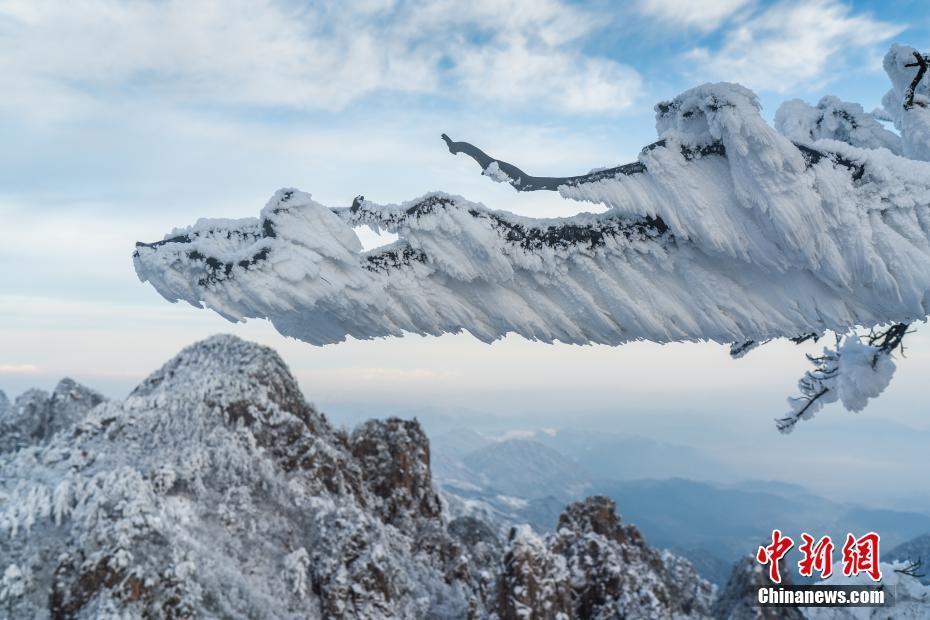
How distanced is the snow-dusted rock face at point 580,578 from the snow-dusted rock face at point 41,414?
14.0 m

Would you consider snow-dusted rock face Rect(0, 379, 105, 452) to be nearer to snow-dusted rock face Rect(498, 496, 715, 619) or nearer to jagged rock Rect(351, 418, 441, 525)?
jagged rock Rect(351, 418, 441, 525)

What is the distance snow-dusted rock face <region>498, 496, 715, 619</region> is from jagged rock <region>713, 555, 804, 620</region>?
801 millimetres

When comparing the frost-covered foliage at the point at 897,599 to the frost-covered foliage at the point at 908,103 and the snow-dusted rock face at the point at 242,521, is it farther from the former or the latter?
the frost-covered foliage at the point at 908,103

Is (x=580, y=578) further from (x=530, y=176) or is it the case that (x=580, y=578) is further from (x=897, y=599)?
(x=530, y=176)

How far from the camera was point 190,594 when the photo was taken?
10.8 meters

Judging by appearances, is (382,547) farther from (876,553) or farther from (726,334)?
(726,334)

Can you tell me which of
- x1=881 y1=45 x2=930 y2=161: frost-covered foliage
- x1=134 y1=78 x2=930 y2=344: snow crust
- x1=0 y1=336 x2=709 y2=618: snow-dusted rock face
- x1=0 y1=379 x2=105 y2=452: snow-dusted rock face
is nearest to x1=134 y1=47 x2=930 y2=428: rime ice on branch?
x1=134 y1=78 x2=930 y2=344: snow crust

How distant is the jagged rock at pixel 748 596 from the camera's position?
16.6 metres

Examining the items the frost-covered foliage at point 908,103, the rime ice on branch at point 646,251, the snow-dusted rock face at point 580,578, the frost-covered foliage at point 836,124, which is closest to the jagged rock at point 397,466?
the snow-dusted rock face at point 580,578

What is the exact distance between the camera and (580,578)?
14766 mm

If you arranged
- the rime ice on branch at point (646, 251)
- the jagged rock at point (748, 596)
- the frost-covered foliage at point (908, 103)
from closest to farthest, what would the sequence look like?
1. the rime ice on branch at point (646, 251)
2. the frost-covered foliage at point (908, 103)
3. the jagged rock at point (748, 596)

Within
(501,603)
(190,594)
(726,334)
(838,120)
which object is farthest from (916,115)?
(190,594)

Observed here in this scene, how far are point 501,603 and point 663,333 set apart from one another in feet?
34.6

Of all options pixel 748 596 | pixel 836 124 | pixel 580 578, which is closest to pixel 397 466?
pixel 580 578
